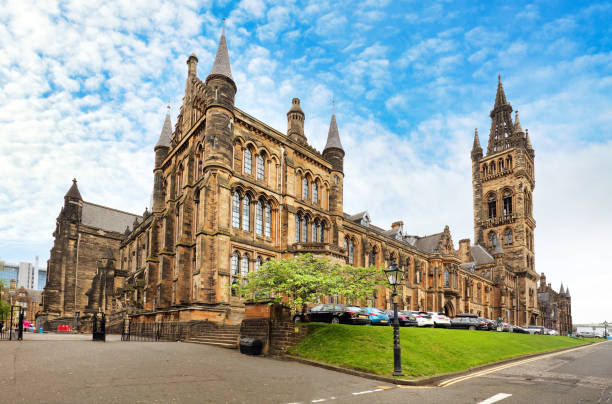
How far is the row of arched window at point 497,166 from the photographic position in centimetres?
8906

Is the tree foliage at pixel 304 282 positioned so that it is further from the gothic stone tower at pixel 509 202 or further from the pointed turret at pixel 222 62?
the gothic stone tower at pixel 509 202

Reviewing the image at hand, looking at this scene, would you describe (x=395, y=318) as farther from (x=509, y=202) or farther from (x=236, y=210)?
(x=509, y=202)

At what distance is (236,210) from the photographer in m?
31.9

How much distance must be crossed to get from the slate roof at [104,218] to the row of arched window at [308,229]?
3573 centimetres

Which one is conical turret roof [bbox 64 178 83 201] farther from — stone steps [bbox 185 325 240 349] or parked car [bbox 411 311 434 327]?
parked car [bbox 411 311 434 327]

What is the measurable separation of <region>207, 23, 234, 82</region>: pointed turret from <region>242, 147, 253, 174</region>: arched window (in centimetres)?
587

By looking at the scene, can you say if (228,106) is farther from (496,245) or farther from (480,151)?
(480,151)

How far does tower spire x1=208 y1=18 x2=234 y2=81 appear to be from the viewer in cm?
3228

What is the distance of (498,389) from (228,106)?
25.8 m

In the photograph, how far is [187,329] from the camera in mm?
25594

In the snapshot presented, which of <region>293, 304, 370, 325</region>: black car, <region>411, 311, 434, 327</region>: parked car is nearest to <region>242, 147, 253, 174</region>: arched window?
<region>293, 304, 370, 325</region>: black car

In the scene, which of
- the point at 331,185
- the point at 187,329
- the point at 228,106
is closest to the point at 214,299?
the point at 187,329

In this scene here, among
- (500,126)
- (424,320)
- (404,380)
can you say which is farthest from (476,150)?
(404,380)

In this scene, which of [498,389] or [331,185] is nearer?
[498,389]
